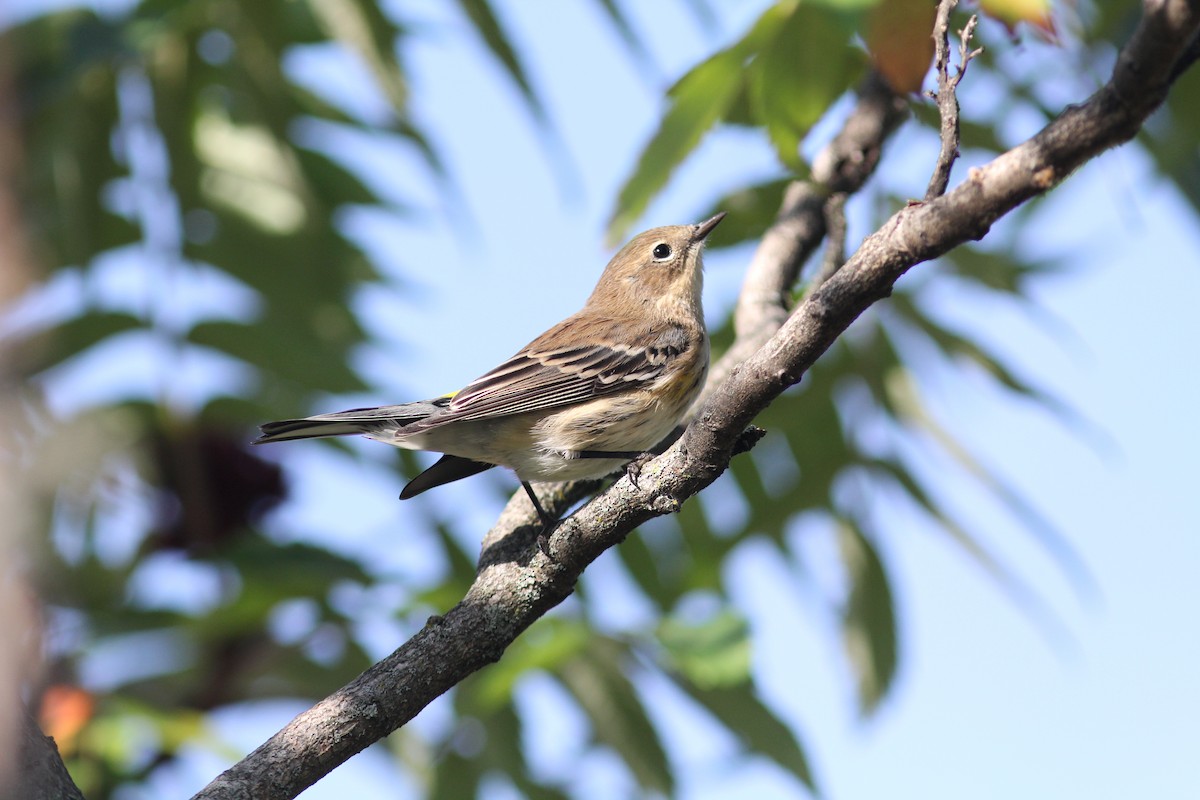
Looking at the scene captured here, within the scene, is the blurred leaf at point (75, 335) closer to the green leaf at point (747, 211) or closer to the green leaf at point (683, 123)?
the green leaf at point (683, 123)

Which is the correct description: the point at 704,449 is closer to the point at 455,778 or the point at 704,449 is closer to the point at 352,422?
the point at 352,422

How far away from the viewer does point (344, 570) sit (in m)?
4.23

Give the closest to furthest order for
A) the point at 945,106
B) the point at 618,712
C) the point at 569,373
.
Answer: the point at 945,106
the point at 618,712
the point at 569,373

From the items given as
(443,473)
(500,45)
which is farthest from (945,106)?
(443,473)

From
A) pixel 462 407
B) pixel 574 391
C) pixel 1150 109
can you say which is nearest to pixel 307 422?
pixel 462 407

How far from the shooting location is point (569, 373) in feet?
15.4

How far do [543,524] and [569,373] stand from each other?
1251 millimetres

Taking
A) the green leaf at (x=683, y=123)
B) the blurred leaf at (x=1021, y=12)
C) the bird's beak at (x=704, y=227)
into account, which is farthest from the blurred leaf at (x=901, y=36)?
the bird's beak at (x=704, y=227)

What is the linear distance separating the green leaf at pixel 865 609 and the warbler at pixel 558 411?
38.1 inches

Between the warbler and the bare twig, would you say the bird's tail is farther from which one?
the bare twig

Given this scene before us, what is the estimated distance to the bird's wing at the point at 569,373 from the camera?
14.4 feet

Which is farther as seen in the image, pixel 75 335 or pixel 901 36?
pixel 75 335

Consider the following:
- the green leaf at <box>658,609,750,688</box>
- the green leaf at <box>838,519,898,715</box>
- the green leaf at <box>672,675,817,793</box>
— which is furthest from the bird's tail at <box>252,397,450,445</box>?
the green leaf at <box>838,519,898,715</box>

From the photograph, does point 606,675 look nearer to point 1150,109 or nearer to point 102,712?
point 102,712
